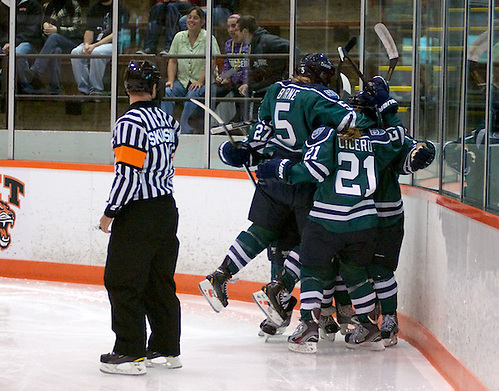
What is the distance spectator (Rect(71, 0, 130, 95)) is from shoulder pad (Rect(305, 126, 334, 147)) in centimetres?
269

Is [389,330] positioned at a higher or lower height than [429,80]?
lower

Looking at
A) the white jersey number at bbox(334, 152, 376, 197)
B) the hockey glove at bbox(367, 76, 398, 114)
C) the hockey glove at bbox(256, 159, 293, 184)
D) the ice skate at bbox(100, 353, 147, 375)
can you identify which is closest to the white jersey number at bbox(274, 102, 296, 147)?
the hockey glove at bbox(256, 159, 293, 184)

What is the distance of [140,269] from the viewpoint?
11.4 ft

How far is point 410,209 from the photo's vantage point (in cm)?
464

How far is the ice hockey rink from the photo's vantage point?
11.6 feet

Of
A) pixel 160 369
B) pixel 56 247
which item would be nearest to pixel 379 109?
pixel 160 369

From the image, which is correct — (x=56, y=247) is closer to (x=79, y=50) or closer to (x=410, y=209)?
(x=79, y=50)

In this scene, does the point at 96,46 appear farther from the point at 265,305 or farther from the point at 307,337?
the point at 307,337

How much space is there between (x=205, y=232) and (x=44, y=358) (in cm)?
195

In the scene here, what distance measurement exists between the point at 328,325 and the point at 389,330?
0.30m

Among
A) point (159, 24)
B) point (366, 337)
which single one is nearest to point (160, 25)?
point (159, 24)

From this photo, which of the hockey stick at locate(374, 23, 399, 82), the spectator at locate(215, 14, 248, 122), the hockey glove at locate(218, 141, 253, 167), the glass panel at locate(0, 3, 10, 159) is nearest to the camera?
the hockey glove at locate(218, 141, 253, 167)

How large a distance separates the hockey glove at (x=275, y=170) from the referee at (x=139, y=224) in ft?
1.85

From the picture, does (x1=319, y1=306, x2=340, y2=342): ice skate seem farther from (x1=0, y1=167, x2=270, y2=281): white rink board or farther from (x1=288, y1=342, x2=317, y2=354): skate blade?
(x1=0, y1=167, x2=270, y2=281): white rink board
